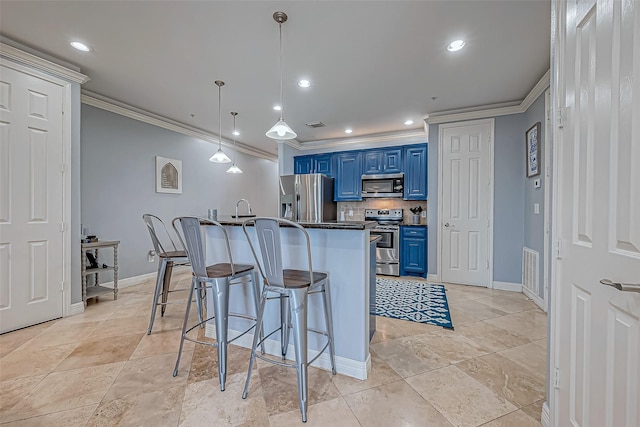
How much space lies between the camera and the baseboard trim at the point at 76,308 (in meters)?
2.99

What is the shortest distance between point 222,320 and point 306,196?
3.68 meters

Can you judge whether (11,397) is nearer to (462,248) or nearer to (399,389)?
(399,389)

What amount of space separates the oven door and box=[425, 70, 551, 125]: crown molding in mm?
1887

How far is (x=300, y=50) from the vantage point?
2.61 metres

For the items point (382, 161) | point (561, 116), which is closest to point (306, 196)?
point (382, 161)

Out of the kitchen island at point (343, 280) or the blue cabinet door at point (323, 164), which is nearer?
the kitchen island at point (343, 280)

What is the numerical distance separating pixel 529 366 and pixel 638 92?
1.98 meters

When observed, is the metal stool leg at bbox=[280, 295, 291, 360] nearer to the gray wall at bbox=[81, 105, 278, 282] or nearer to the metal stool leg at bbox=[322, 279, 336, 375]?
the metal stool leg at bbox=[322, 279, 336, 375]

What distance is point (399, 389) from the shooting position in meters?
1.78

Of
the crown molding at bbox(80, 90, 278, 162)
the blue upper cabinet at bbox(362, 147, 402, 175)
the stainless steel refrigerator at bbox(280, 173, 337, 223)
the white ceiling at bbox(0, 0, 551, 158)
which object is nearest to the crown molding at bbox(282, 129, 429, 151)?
the blue upper cabinet at bbox(362, 147, 402, 175)

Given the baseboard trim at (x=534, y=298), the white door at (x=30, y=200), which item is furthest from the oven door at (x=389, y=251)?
the white door at (x=30, y=200)

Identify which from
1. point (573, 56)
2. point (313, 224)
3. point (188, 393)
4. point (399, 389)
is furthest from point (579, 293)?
point (188, 393)

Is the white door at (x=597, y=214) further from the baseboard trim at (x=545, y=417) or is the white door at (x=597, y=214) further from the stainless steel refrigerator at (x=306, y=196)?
the stainless steel refrigerator at (x=306, y=196)

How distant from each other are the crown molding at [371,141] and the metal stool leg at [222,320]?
4188 mm
